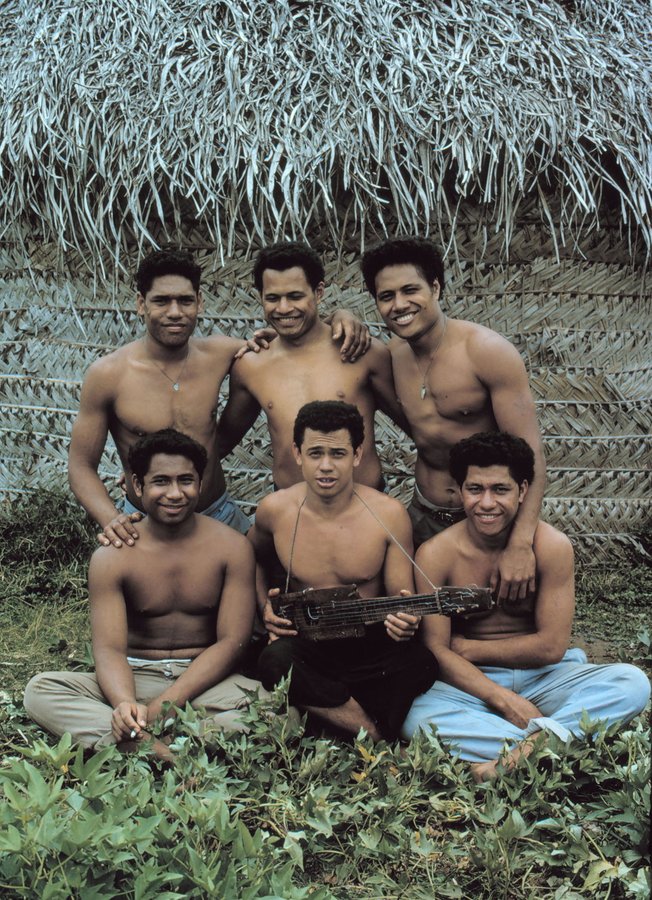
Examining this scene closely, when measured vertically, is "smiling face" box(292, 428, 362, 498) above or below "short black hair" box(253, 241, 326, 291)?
below

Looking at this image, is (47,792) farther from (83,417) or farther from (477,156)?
Answer: (477,156)

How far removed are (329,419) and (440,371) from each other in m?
0.53

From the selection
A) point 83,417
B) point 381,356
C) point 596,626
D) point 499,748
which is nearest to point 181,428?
point 83,417

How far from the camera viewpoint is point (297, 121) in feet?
14.9

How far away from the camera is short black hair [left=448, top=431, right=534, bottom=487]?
10.8 ft

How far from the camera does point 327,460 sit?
337 cm

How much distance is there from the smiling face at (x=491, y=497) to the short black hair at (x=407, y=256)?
0.78 m

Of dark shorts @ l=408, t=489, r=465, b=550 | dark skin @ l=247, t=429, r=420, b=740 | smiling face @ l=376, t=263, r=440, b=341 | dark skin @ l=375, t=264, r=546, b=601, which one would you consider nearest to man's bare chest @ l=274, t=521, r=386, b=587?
dark skin @ l=247, t=429, r=420, b=740

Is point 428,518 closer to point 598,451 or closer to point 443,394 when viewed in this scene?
point 443,394

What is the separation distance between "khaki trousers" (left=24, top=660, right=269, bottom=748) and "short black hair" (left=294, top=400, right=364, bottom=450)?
864 mm

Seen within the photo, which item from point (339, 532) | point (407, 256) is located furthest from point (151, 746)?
point (407, 256)

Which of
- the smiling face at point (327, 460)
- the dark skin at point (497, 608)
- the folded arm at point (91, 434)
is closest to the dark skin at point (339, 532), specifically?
the smiling face at point (327, 460)

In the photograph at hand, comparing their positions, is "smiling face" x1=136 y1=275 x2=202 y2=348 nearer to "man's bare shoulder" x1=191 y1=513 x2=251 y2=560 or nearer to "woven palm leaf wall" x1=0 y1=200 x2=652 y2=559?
"man's bare shoulder" x1=191 y1=513 x2=251 y2=560

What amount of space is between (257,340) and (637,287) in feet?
7.45
